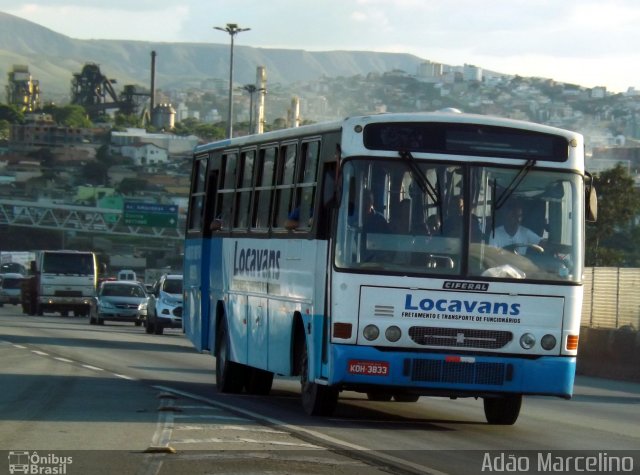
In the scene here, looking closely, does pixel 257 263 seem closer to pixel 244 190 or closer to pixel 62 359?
pixel 244 190

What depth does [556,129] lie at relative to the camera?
47.0ft

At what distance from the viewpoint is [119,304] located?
48.5 m

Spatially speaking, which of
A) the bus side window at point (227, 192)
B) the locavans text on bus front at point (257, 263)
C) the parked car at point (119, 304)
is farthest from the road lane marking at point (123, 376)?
the parked car at point (119, 304)

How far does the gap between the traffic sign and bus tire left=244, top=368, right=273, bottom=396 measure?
8137cm

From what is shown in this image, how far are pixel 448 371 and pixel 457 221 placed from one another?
1.39 metres

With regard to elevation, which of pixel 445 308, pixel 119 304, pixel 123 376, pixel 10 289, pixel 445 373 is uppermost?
pixel 445 308

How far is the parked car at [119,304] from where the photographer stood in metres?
48.4

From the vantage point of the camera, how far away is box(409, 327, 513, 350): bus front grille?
13.8 m

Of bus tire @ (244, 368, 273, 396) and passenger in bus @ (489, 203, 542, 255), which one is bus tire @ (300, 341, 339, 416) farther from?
bus tire @ (244, 368, 273, 396)

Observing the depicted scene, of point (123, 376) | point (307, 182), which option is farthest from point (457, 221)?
point (123, 376)

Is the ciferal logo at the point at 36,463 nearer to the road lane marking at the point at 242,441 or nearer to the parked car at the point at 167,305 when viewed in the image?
the road lane marking at the point at 242,441

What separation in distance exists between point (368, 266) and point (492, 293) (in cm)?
118

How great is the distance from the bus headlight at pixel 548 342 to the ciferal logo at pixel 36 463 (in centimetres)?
505

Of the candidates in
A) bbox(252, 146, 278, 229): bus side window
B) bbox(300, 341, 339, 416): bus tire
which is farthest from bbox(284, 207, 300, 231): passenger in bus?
bbox(300, 341, 339, 416): bus tire
